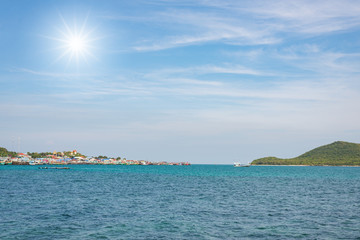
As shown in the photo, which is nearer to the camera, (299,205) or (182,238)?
(182,238)

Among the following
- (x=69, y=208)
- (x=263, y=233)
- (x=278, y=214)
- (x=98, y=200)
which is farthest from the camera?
(x=98, y=200)

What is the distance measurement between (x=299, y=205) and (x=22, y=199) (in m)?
49.5

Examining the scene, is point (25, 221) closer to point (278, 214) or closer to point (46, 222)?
point (46, 222)

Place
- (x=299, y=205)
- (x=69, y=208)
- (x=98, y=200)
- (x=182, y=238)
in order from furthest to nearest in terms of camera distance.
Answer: (x=98, y=200) < (x=299, y=205) < (x=69, y=208) < (x=182, y=238)

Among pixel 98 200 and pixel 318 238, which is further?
pixel 98 200

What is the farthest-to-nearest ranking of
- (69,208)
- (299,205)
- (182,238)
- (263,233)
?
1. (299,205)
2. (69,208)
3. (263,233)
4. (182,238)

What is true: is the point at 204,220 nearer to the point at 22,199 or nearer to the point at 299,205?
the point at 299,205

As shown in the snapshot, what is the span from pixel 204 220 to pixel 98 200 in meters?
25.8

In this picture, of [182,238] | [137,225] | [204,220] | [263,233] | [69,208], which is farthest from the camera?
[69,208]

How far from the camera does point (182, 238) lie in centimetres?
2969

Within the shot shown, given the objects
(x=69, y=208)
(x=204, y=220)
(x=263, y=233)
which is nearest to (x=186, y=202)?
A: (x=204, y=220)

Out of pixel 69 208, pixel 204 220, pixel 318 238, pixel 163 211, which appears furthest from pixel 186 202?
Answer: pixel 318 238

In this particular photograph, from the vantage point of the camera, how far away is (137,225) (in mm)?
34875

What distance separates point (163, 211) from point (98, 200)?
17.5 m
